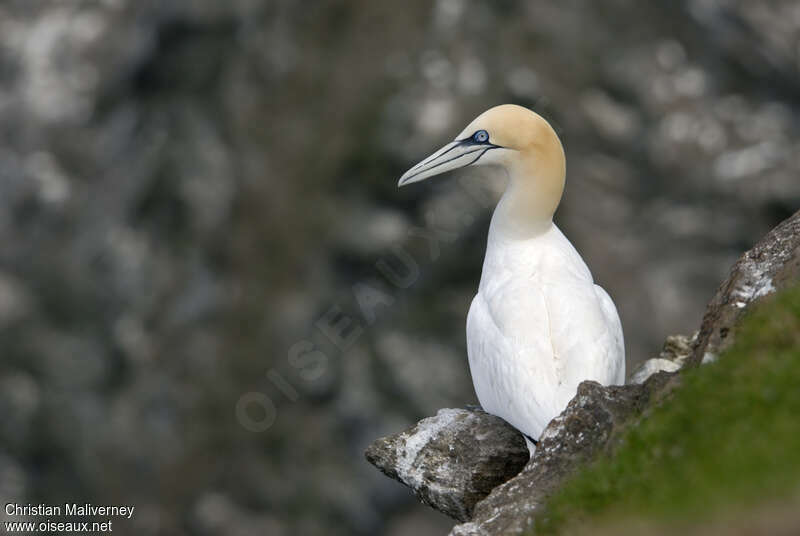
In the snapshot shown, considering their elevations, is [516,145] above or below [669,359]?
above

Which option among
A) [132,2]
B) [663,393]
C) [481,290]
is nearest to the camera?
[663,393]

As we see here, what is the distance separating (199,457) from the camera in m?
26.2

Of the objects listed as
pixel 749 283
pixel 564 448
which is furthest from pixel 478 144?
pixel 564 448

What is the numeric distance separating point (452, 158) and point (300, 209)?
718 inches

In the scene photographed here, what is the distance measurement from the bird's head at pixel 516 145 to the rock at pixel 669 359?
1341 millimetres

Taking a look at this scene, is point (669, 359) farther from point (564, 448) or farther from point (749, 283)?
point (564, 448)

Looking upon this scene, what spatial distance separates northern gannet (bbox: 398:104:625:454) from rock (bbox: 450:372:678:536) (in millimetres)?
1016

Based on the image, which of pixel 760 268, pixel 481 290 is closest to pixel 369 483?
pixel 481 290

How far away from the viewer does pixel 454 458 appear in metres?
6.05

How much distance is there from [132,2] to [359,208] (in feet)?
24.4

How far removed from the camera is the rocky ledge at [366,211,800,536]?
15.4ft

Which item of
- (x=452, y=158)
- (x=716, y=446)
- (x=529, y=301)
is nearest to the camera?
(x=716, y=446)

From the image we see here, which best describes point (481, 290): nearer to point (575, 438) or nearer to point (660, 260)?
point (575, 438)

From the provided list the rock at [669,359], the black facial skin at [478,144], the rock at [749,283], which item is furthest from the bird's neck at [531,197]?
the rock at [749,283]
